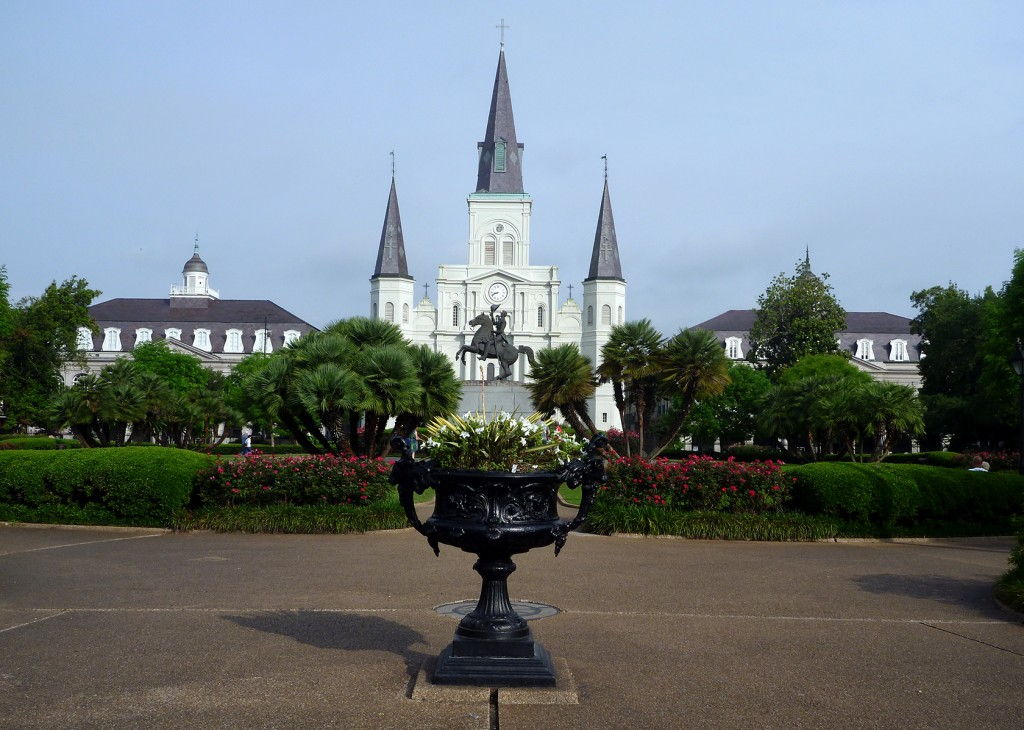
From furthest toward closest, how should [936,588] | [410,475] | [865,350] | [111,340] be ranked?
[111,340]
[865,350]
[936,588]
[410,475]

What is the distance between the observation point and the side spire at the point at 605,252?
86188mm

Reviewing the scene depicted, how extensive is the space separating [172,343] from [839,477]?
262 ft

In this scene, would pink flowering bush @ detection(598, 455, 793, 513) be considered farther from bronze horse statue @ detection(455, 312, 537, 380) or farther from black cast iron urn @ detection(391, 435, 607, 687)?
bronze horse statue @ detection(455, 312, 537, 380)

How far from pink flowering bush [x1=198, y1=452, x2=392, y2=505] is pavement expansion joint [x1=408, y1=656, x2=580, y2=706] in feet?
33.0

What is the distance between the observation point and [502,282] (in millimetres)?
88625

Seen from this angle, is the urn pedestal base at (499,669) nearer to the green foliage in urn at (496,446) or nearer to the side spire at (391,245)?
the green foliage in urn at (496,446)

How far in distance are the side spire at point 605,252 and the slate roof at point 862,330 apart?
35.2 feet

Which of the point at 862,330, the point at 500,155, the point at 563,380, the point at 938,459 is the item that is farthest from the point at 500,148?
the point at 563,380

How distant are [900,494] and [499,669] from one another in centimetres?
1117

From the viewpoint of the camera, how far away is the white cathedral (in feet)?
284

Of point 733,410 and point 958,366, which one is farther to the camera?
point 958,366

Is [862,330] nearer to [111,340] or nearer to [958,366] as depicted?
[958,366]

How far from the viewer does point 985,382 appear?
41.6 meters

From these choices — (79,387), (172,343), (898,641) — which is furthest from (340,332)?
(172,343)
